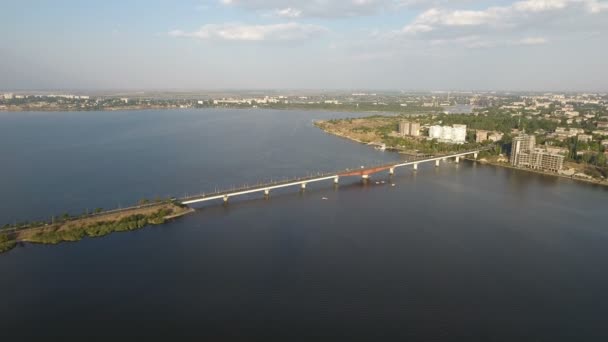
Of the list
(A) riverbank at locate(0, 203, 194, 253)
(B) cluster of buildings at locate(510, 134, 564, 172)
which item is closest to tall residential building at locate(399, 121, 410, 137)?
(B) cluster of buildings at locate(510, 134, 564, 172)

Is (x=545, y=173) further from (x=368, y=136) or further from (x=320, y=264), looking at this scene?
(x=320, y=264)

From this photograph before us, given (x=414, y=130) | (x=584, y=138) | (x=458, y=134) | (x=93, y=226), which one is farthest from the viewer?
(x=414, y=130)

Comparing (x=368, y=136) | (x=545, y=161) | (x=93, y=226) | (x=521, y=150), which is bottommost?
(x=93, y=226)

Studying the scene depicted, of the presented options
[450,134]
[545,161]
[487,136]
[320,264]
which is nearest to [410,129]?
[450,134]

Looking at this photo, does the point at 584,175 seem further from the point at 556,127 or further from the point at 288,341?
the point at 288,341

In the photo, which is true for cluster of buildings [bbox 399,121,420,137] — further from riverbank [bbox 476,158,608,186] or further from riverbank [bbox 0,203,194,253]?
riverbank [bbox 0,203,194,253]

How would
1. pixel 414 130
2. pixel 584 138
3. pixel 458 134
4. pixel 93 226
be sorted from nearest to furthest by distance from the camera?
pixel 93 226
pixel 584 138
pixel 458 134
pixel 414 130

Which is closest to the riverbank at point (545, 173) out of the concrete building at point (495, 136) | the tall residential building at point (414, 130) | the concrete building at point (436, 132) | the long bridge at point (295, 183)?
the long bridge at point (295, 183)
